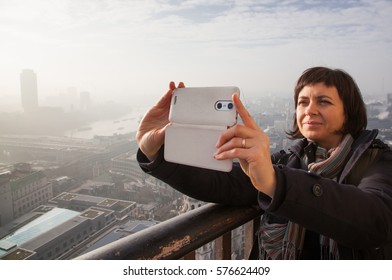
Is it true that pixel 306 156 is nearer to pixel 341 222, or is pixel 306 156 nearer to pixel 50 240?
pixel 341 222

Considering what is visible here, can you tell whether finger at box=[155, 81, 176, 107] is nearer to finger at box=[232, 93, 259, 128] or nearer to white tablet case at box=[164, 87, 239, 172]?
white tablet case at box=[164, 87, 239, 172]

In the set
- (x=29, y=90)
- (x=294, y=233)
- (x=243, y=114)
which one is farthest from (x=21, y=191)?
(x=29, y=90)

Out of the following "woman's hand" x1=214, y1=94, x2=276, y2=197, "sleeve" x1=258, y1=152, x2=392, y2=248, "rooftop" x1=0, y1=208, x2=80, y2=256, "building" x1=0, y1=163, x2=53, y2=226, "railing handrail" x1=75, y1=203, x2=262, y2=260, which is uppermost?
"woman's hand" x1=214, y1=94, x2=276, y2=197

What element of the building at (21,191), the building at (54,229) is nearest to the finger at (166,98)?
the building at (54,229)

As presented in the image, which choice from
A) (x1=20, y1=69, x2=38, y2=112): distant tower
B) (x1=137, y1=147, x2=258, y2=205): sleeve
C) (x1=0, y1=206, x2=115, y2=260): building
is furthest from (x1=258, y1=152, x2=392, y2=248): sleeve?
(x1=20, y1=69, x2=38, y2=112): distant tower

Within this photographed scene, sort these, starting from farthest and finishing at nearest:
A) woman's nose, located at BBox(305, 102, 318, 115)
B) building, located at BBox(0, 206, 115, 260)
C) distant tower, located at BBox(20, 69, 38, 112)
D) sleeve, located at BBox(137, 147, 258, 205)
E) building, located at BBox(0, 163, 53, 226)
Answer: distant tower, located at BBox(20, 69, 38, 112) → building, located at BBox(0, 163, 53, 226) → building, located at BBox(0, 206, 115, 260) → woman's nose, located at BBox(305, 102, 318, 115) → sleeve, located at BBox(137, 147, 258, 205)
